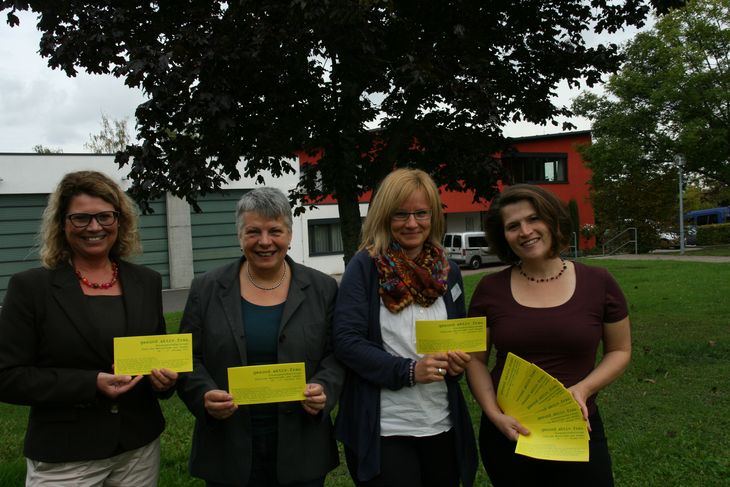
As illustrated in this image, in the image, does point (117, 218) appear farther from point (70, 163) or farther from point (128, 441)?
point (70, 163)

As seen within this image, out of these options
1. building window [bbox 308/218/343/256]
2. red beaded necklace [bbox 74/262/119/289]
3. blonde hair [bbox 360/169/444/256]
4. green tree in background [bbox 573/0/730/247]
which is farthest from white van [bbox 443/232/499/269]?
red beaded necklace [bbox 74/262/119/289]

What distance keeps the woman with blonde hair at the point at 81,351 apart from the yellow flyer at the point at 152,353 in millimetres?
40

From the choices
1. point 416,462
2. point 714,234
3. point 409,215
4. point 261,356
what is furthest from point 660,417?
point 714,234

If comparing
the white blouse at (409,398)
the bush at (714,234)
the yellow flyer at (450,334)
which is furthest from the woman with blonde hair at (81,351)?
the bush at (714,234)

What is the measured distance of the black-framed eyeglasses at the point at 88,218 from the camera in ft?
8.55

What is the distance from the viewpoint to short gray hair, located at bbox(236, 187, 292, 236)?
2.72 m

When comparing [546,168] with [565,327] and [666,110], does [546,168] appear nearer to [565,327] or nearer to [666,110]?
[666,110]

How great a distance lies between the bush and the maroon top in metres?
39.5

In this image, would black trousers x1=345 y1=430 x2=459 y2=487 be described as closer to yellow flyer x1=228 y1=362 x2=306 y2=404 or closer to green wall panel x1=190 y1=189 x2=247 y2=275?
yellow flyer x1=228 y1=362 x2=306 y2=404

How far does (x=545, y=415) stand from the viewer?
8.19ft

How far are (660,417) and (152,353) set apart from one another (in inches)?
177

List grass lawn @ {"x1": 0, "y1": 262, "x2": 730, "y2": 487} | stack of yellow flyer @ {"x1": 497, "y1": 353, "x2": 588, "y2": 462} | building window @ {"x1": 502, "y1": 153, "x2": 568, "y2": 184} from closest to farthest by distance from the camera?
stack of yellow flyer @ {"x1": 497, "y1": 353, "x2": 588, "y2": 462} < grass lawn @ {"x1": 0, "y1": 262, "x2": 730, "y2": 487} < building window @ {"x1": 502, "y1": 153, "x2": 568, "y2": 184}

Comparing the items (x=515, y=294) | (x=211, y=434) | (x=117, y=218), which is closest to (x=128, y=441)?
(x=211, y=434)

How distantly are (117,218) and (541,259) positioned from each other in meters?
1.88
